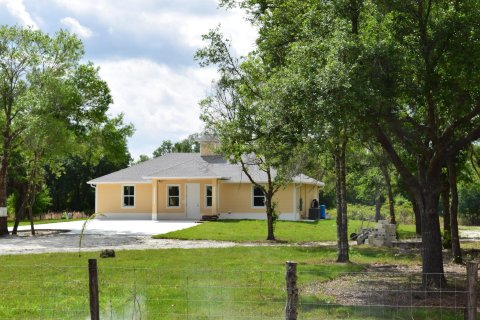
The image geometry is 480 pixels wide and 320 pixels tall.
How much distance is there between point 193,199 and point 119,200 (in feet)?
19.4

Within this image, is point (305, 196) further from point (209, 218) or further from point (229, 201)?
point (209, 218)

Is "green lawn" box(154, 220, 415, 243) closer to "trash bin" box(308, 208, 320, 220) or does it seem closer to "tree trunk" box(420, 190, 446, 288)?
"trash bin" box(308, 208, 320, 220)

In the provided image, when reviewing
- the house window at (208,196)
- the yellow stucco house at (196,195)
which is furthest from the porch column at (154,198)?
the house window at (208,196)

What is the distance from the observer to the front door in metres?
41.6

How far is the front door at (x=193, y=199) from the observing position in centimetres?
4156

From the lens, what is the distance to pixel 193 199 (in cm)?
4162

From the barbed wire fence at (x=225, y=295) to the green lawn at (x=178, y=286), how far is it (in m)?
0.02

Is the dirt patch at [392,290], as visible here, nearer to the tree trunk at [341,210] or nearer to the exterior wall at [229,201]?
Result: the tree trunk at [341,210]

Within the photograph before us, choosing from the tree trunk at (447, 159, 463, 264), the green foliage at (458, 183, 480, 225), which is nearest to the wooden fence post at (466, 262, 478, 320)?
the tree trunk at (447, 159, 463, 264)

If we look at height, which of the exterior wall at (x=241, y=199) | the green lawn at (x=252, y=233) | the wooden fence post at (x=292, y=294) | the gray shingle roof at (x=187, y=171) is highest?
the gray shingle roof at (x=187, y=171)

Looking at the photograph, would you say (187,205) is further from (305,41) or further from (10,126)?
(305,41)

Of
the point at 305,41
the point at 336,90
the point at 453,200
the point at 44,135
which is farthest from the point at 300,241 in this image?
the point at 336,90

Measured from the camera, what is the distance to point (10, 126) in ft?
97.0

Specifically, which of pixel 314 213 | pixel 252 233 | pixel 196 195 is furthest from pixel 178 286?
pixel 314 213
